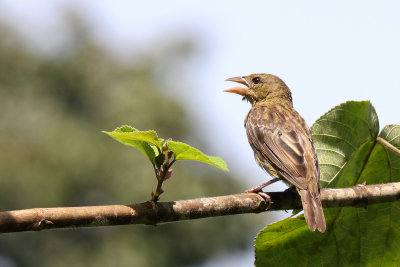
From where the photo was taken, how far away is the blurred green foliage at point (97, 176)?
33250 mm

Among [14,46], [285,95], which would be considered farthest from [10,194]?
[285,95]

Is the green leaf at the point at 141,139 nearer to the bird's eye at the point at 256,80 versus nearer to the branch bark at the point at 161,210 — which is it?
the branch bark at the point at 161,210

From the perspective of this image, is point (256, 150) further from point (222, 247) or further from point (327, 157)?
point (222, 247)

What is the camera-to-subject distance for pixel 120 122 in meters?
36.5

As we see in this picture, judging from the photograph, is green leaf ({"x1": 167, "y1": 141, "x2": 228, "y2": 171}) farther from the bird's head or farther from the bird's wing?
the bird's head

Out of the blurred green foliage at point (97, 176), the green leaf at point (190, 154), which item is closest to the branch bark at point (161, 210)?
the green leaf at point (190, 154)

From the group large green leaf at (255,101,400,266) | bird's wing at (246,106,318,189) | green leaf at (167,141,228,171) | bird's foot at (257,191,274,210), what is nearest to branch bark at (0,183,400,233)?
bird's foot at (257,191,274,210)

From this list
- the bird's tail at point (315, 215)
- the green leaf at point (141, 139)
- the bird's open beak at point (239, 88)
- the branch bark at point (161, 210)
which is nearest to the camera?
the branch bark at point (161, 210)

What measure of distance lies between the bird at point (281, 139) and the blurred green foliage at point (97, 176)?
78.8ft

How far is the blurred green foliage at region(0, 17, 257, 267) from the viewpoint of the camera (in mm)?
33250

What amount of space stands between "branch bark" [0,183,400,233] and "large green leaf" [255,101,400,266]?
34 centimetres

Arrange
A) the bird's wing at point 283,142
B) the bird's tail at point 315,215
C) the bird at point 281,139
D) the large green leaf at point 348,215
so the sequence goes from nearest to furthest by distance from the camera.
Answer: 1. the bird's tail at point 315,215
2. the large green leaf at point 348,215
3. the bird at point 281,139
4. the bird's wing at point 283,142

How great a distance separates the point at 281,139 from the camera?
5.84 metres

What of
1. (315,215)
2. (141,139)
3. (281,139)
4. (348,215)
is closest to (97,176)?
(281,139)
